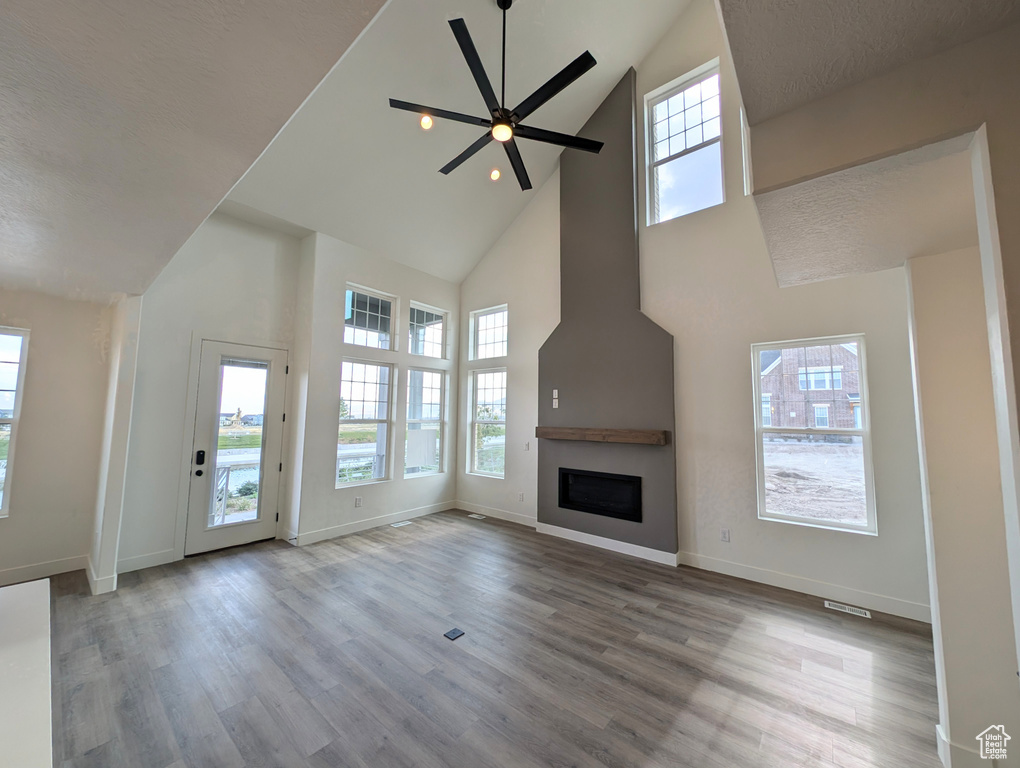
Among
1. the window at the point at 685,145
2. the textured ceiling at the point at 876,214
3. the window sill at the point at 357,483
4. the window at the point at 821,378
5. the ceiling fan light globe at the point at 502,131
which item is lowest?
the window sill at the point at 357,483

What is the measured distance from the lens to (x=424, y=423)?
6125 millimetres

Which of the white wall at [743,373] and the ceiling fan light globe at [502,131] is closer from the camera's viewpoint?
the ceiling fan light globe at [502,131]

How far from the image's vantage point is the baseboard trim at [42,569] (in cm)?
344

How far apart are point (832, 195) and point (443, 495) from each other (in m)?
5.88

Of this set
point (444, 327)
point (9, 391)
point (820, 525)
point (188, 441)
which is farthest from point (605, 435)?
point (9, 391)

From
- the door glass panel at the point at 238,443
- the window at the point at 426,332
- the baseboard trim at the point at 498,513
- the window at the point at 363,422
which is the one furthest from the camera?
the window at the point at 426,332

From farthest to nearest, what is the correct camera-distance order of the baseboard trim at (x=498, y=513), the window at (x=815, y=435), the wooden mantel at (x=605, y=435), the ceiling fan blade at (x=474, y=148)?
the baseboard trim at (x=498, y=513)
the wooden mantel at (x=605, y=435)
the window at (x=815, y=435)
the ceiling fan blade at (x=474, y=148)

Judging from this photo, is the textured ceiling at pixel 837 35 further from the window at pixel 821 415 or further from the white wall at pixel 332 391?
the white wall at pixel 332 391

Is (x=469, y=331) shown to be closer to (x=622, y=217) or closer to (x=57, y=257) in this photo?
(x=622, y=217)

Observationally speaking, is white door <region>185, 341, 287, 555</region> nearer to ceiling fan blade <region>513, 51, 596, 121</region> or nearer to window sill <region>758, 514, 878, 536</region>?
ceiling fan blade <region>513, 51, 596, 121</region>

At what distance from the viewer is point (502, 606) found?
320 cm

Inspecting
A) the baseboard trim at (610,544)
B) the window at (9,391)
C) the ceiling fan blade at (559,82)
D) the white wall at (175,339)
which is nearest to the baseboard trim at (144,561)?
the white wall at (175,339)

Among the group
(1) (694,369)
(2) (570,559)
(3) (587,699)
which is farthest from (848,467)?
(3) (587,699)

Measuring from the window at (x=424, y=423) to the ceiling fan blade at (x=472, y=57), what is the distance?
379 centimetres
